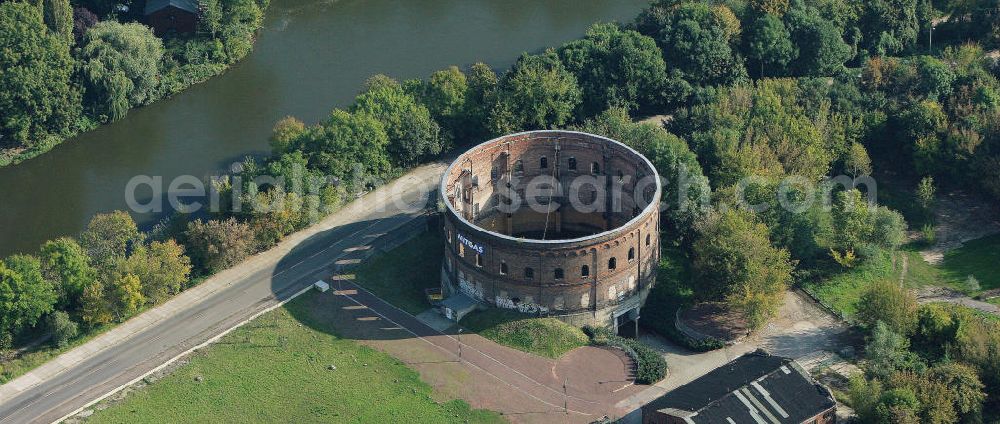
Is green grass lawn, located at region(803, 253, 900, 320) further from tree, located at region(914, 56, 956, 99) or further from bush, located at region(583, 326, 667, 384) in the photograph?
tree, located at region(914, 56, 956, 99)

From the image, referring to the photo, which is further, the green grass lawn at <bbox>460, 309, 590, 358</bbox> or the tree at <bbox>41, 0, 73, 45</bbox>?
the tree at <bbox>41, 0, 73, 45</bbox>

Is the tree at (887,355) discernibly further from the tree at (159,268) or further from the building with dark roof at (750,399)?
the tree at (159,268)

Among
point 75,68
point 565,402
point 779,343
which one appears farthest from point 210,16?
point 779,343

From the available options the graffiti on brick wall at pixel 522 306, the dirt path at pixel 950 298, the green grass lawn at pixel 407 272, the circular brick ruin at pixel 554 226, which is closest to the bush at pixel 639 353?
the circular brick ruin at pixel 554 226

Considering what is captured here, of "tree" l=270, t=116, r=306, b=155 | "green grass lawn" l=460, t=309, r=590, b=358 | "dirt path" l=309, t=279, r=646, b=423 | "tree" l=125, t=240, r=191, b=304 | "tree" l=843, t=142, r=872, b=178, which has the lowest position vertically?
"dirt path" l=309, t=279, r=646, b=423

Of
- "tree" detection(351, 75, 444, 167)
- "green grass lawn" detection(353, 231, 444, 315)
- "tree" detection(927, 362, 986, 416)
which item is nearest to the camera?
"tree" detection(927, 362, 986, 416)

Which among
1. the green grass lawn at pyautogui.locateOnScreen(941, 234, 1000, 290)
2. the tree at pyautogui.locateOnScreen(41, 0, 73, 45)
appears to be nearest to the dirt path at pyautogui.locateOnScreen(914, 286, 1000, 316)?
the green grass lawn at pyautogui.locateOnScreen(941, 234, 1000, 290)

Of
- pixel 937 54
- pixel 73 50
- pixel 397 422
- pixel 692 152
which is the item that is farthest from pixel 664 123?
pixel 73 50
